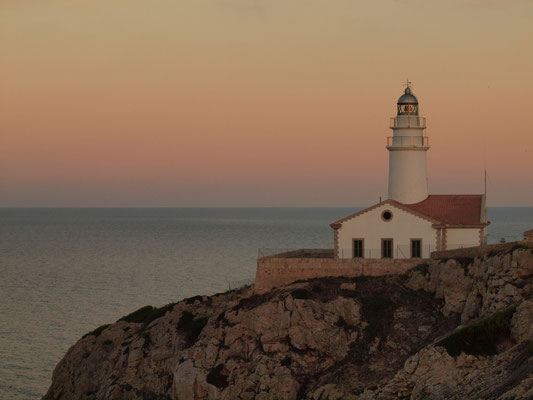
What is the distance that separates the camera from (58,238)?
176 metres

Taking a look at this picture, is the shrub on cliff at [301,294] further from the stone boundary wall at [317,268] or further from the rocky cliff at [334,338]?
the stone boundary wall at [317,268]

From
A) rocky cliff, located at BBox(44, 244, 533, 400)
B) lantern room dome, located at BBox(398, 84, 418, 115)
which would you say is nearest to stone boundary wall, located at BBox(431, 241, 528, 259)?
rocky cliff, located at BBox(44, 244, 533, 400)

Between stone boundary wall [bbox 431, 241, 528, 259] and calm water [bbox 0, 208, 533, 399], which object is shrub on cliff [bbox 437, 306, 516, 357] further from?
calm water [bbox 0, 208, 533, 399]

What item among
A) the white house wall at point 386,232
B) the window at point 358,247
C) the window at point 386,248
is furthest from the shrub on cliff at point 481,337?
the window at point 358,247

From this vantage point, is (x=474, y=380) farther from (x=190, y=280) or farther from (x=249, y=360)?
(x=190, y=280)

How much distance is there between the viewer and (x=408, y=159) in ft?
167

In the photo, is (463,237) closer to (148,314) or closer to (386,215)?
(386,215)

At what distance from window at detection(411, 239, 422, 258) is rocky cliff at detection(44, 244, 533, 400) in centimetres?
292

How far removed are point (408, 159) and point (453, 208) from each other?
4183 mm

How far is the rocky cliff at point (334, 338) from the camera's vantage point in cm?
3466

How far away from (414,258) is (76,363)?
1976cm

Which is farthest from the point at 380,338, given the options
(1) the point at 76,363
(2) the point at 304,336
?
(1) the point at 76,363

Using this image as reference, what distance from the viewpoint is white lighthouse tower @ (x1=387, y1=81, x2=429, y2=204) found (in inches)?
2000

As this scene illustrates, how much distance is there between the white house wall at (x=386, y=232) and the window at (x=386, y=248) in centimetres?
17
